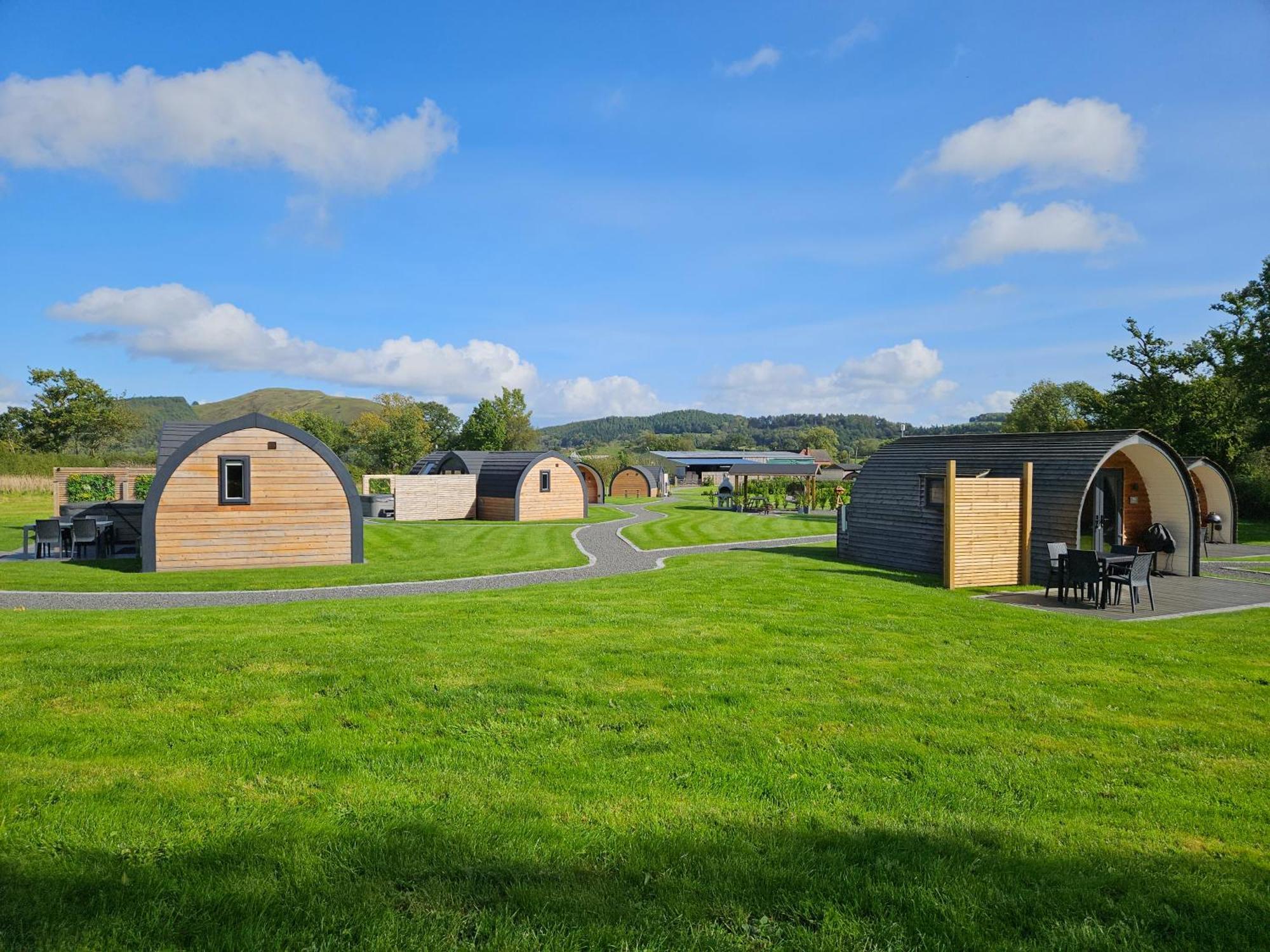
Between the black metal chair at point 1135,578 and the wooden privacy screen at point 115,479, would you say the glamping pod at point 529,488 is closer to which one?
the wooden privacy screen at point 115,479

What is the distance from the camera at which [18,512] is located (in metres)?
35.7

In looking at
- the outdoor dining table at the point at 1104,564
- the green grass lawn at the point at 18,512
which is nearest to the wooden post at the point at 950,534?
the outdoor dining table at the point at 1104,564

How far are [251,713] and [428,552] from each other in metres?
16.5

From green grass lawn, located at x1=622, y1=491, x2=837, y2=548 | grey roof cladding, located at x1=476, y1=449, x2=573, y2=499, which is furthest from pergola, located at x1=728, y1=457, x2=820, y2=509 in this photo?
grey roof cladding, located at x1=476, y1=449, x2=573, y2=499

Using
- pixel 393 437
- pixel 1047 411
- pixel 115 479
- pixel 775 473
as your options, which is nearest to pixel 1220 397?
pixel 775 473

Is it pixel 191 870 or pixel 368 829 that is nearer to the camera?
pixel 191 870

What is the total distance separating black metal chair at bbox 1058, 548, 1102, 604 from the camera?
13.4 meters

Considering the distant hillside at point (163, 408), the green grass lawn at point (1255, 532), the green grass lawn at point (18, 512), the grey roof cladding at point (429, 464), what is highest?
the distant hillside at point (163, 408)

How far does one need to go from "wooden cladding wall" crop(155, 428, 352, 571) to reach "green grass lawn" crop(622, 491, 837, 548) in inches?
394

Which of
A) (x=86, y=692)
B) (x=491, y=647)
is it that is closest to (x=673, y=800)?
(x=491, y=647)

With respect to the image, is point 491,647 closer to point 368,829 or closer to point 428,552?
point 368,829

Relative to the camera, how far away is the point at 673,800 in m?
4.56

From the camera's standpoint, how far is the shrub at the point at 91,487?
94.7 ft

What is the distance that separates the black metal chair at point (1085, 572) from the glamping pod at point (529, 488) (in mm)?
25734
